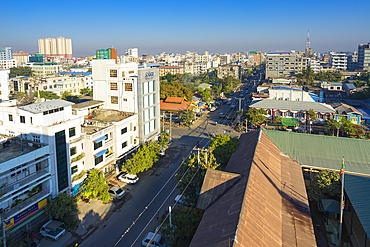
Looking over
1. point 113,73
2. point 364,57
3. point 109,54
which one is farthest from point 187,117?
point 364,57

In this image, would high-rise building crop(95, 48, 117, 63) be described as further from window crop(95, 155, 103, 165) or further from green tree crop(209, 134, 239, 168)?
green tree crop(209, 134, 239, 168)

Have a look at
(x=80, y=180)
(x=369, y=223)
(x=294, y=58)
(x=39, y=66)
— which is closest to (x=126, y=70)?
(x=80, y=180)

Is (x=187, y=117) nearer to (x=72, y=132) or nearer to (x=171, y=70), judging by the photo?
(x=72, y=132)

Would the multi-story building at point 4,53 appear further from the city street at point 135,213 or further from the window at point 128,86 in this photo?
the city street at point 135,213

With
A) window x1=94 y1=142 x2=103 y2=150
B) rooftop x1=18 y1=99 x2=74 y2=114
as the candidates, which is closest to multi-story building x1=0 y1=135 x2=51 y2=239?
rooftop x1=18 y1=99 x2=74 y2=114

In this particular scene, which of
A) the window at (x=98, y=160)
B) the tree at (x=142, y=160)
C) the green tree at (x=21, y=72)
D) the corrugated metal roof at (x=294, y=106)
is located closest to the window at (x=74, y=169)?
the window at (x=98, y=160)

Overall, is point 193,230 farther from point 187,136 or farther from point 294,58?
point 294,58
